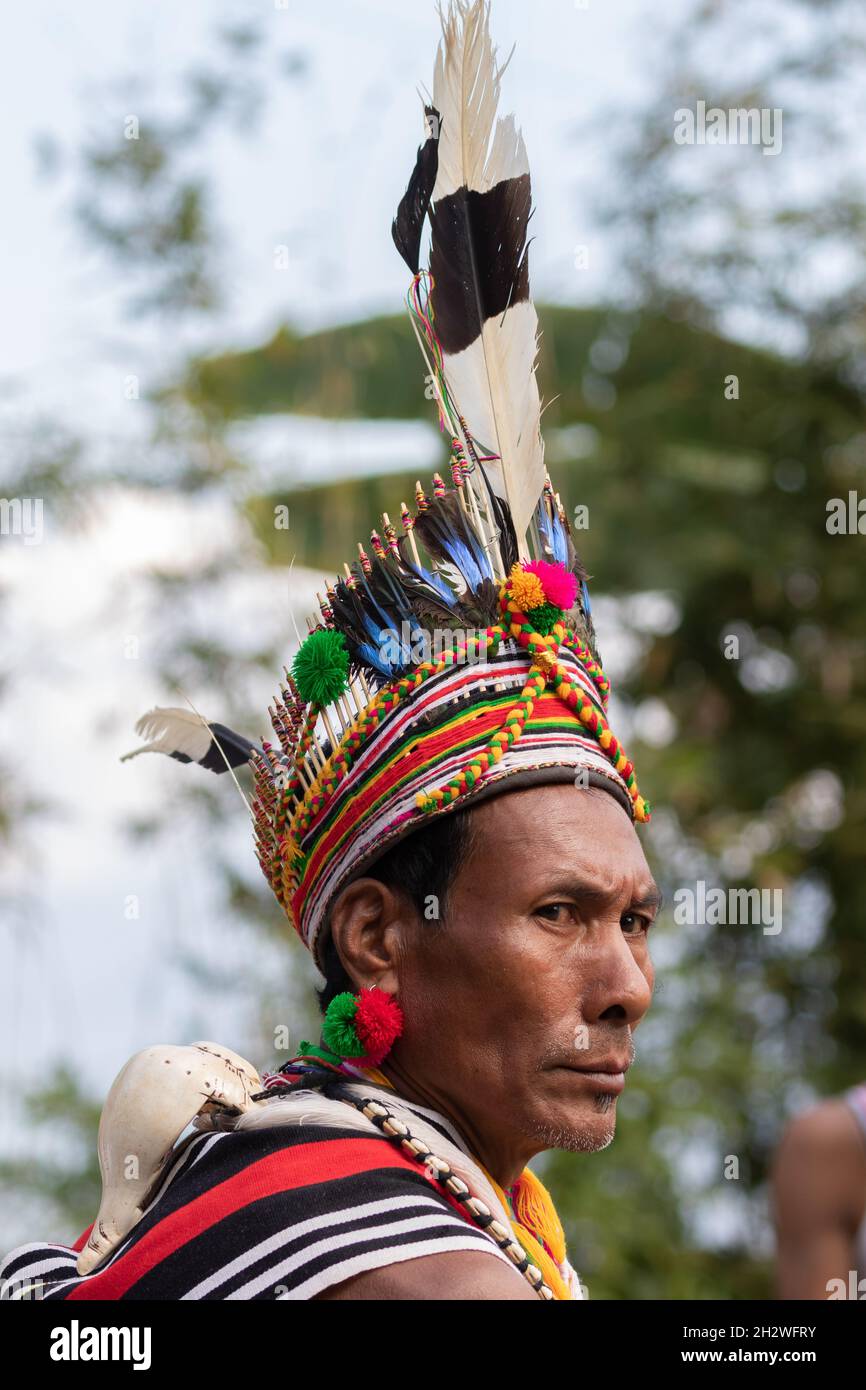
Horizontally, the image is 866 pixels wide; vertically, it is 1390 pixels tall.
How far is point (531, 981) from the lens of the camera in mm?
2334

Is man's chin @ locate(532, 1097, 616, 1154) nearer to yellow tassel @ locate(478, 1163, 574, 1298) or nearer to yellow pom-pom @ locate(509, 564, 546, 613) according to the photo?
yellow tassel @ locate(478, 1163, 574, 1298)

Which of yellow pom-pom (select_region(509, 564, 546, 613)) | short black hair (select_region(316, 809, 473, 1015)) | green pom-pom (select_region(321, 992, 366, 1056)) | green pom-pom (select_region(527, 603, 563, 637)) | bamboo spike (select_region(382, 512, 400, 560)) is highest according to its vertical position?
bamboo spike (select_region(382, 512, 400, 560))

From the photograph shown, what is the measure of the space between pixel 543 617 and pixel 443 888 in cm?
46

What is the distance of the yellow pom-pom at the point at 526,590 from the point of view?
2521 millimetres

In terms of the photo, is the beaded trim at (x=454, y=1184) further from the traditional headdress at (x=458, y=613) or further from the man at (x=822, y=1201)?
the man at (x=822, y=1201)

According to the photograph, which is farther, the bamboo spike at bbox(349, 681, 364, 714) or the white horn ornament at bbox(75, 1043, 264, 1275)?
the bamboo spike at bbox(349, 681, 364, 714)

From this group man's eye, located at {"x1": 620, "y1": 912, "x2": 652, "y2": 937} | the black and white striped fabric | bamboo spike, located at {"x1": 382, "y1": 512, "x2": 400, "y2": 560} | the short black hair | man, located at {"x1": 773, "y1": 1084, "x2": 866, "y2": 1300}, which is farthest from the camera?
man, located at {"x1": 773, "y1": 1084, "x2": 866, "y2": 1300}

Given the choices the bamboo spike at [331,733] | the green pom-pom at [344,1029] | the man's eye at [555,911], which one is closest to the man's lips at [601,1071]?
the man's eye at [555,911]

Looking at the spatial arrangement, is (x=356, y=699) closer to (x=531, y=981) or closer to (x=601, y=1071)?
(x=531, y=981)

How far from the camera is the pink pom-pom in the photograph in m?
2.54

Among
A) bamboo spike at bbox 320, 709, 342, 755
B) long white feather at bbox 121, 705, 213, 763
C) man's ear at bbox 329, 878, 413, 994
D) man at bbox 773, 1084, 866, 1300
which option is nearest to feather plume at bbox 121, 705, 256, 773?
long white feather at bbox 121, 705, 213, 763

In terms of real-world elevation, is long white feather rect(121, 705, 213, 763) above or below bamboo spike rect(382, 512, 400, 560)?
below

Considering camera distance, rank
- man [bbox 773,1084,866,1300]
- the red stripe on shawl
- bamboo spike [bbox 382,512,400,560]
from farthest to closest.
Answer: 1. man [bbox 773,1084,866,1300]
2. bamboo spike [bbox 382,512,400,560]
3. the red stripe on shawl

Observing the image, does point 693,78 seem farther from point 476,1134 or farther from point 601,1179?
point 476,1134
